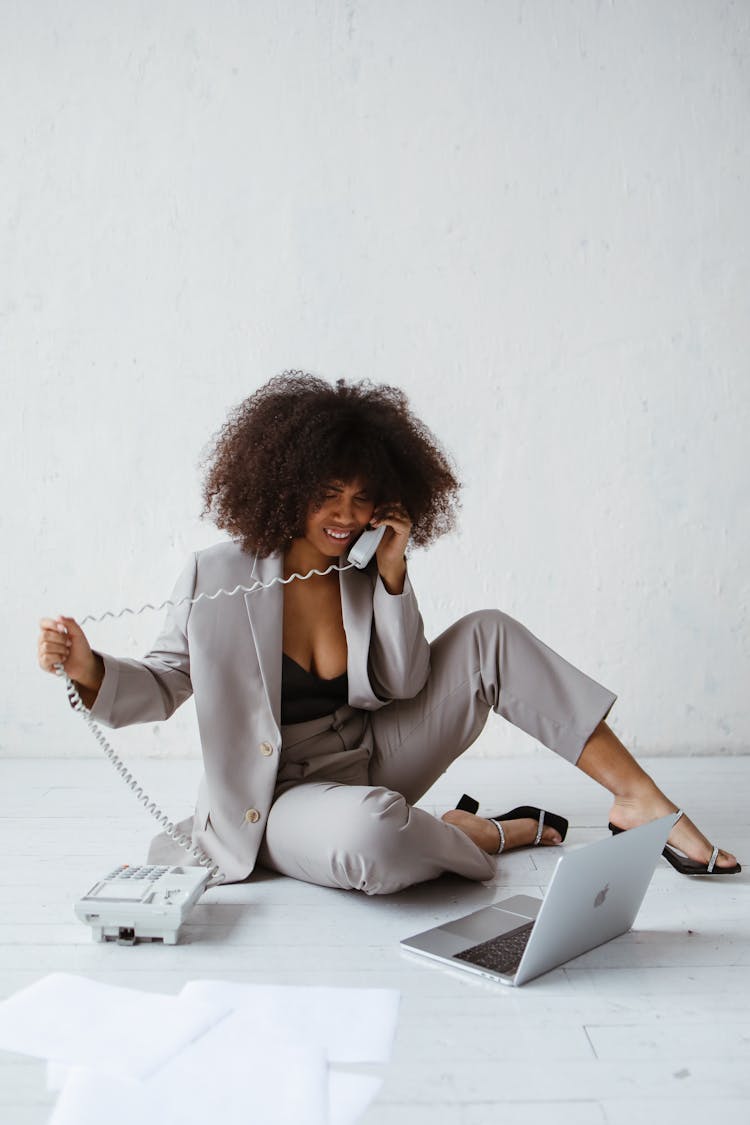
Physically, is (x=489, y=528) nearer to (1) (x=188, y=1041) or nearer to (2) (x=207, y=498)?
(2) (x=207, y=498)

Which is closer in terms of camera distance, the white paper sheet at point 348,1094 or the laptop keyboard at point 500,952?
the white paper sheet at point 348,1094

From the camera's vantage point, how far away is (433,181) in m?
3.45

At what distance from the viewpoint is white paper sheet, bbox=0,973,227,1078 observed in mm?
1323

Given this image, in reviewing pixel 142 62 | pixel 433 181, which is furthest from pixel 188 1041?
pixel 142 62

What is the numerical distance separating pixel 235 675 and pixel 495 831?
0.70m

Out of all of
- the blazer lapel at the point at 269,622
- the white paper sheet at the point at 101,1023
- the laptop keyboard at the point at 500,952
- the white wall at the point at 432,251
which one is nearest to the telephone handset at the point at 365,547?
the blazer lapel at the point at 269,622

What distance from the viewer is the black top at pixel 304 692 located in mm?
2141

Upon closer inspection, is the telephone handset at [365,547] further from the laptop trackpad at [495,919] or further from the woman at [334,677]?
the laptop trackpad at [495,919]

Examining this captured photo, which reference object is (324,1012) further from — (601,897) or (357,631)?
(357,631)

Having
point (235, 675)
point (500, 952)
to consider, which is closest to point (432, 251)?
point (235, 675)

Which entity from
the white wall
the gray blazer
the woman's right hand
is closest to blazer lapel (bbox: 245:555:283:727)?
the gray blazer

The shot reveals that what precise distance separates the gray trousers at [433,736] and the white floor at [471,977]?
9 cm

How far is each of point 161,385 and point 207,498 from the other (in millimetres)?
1405

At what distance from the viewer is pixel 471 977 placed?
5.31 feet
